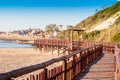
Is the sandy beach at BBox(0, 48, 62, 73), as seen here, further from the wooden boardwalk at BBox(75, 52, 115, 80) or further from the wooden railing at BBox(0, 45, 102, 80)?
the wooden railing at BBox(0, 45, 102, 80)

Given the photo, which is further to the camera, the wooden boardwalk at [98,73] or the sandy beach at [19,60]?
the sandy beach at [19,60]

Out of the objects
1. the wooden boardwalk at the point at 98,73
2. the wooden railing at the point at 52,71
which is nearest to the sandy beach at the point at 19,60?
the wooden boardwalk at the point at 98,73

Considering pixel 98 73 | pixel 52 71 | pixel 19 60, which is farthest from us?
pixel 19 60

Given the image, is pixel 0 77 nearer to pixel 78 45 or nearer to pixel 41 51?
pixel 78 45

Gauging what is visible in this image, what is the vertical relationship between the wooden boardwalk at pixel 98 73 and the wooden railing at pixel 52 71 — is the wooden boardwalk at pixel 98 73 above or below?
below

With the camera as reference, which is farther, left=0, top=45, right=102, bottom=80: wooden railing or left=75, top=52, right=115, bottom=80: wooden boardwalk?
left=75, top=52, right=115, bottom=80: wooden boardwalk

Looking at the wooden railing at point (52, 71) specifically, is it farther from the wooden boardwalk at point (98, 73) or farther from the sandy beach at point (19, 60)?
the sandy beach at point (19, 60)

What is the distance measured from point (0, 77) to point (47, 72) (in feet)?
12.7

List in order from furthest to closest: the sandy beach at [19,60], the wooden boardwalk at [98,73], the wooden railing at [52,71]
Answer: the sandy beach at [19,60]
the wooden boardwalk at [98,73]
the wooden railing at [52,71]

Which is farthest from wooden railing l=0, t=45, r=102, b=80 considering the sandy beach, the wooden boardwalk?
the sandy beach

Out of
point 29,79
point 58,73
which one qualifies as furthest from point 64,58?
point 29,79

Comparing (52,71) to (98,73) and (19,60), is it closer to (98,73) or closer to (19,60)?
(98,73)

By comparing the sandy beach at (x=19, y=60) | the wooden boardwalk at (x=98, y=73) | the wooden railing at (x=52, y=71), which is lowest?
the sandy beach at (x=19, y=60)

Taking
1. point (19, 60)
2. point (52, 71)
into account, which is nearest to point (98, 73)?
point (52, 71)
